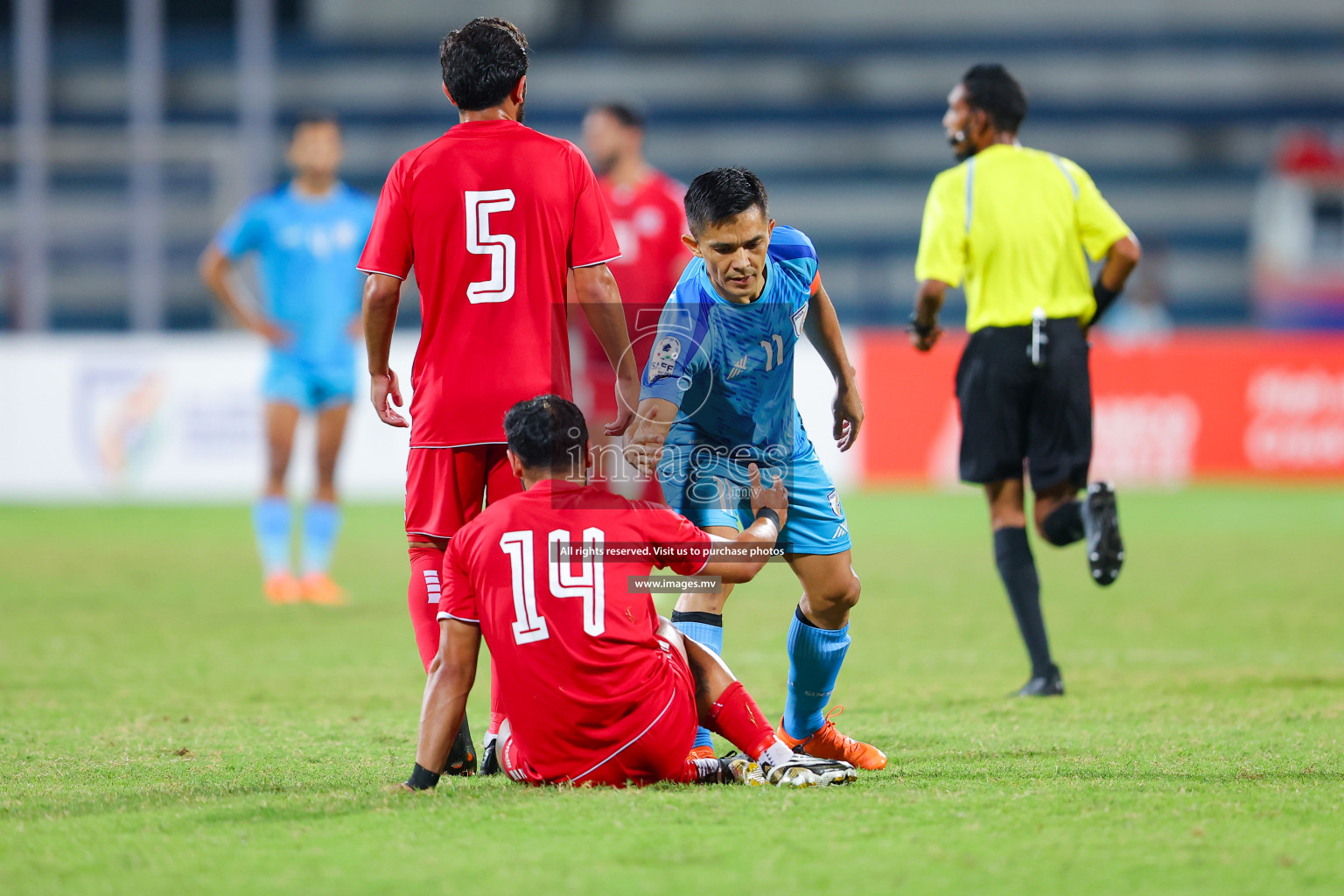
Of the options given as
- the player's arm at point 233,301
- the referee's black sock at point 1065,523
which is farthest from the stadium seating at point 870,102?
the referee's black sock at point 1065,523

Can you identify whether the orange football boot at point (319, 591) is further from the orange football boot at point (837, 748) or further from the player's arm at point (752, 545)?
the player's arm at point (752, 545)

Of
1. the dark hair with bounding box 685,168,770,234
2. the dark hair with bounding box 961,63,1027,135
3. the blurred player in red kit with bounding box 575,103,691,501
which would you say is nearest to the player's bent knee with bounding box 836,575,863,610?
the dark hair with bounding box 685,168,770,234

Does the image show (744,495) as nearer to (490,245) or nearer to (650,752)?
(650,752)

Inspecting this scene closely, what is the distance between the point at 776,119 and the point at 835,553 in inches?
736

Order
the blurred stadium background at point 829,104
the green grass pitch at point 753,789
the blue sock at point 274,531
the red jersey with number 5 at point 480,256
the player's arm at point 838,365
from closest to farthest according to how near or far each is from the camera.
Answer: the green grass pitch at point 753,789, the red jersey with number 5 at point 480,256, the player's arm at point 838,365, the blue sock at point 274,531, the blurred stadium background at point 829,104

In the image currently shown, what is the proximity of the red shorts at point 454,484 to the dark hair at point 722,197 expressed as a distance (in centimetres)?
77

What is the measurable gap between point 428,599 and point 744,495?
87cm

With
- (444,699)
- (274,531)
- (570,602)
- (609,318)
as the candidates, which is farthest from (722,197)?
(274,531)

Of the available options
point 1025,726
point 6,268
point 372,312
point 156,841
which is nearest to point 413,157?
point 372,312

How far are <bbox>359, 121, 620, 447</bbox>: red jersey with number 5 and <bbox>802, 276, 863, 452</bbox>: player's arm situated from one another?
77 centimetres

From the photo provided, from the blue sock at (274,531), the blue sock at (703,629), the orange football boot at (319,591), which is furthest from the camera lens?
the blue sock at (274,531)

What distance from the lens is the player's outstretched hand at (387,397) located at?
3.73 meters

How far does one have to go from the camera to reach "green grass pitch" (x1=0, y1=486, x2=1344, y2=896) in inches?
107

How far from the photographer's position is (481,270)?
Result: 369cm
